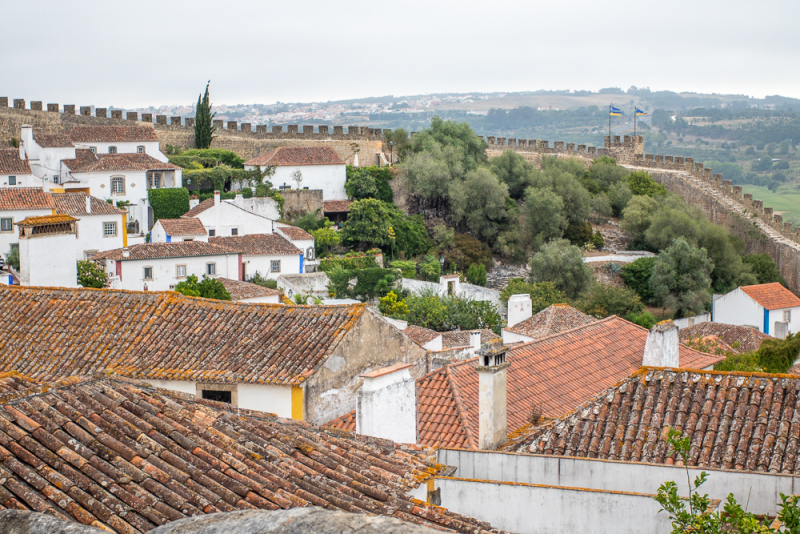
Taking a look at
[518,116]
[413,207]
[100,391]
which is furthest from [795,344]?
[518,116]

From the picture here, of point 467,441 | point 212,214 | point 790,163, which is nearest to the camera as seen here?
point 467,441

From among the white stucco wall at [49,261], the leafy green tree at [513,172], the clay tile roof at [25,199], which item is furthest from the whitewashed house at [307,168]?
the white stucco wall at [49,261]

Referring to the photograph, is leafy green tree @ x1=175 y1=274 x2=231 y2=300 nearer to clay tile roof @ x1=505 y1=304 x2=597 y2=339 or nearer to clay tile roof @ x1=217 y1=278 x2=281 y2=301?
clay tile roof @ x1=217 y1=278 x2=281 y2=301

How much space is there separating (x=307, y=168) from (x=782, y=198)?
179 feet

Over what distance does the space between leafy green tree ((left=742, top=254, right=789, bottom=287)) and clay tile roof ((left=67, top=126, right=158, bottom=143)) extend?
2746 centimetres

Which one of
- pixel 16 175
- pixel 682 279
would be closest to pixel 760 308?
pixel 682 279

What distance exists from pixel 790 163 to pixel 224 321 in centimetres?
9329

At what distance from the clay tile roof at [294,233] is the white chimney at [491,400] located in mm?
26028

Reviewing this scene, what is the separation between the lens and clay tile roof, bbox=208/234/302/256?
1330 inches

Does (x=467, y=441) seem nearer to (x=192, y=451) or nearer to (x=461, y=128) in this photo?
(x=192, y=451)

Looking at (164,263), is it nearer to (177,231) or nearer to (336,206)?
Result: (177,231)

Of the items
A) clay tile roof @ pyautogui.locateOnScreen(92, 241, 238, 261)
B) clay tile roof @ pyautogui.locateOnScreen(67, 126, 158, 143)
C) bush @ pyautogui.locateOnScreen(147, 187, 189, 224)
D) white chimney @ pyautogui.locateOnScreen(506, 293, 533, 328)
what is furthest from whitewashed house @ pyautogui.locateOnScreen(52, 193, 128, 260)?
white chimney @ pyautogui.locateOnScreen(506, 293, 533, 328)

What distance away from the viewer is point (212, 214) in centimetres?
3600

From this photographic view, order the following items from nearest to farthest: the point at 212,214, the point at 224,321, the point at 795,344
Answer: the point at 224,321
the point at 795,344
the point at 212,214
